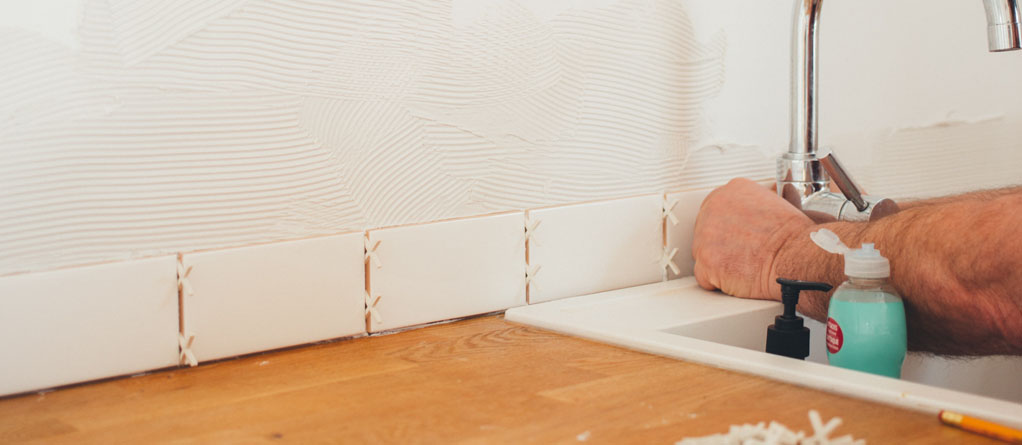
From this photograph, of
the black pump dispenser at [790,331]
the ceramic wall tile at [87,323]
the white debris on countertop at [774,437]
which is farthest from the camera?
the black pump dispenser at [790,331]

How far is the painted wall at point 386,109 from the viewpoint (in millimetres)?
727

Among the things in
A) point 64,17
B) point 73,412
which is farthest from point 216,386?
point 64,17

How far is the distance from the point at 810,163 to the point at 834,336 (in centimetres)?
32

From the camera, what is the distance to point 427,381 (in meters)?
0.73

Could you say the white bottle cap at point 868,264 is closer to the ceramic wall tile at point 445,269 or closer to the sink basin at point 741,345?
the sink basin at point 741,345

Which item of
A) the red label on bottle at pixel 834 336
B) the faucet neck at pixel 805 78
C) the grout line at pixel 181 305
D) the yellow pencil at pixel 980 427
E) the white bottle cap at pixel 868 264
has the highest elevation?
the faucet neck at pixel 805 78

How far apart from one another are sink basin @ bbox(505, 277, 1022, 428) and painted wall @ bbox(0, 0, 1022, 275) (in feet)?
0.43

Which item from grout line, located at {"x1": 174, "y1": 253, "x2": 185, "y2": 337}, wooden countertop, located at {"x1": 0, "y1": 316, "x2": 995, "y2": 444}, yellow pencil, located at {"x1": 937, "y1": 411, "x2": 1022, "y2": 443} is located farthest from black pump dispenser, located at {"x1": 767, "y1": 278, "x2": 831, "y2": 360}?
grout line, located at {"x1": 174, "y1": 253, "x2": 185, "y2": 337}

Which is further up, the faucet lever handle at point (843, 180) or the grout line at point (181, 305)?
the faucet lever handle at point (843, 180)

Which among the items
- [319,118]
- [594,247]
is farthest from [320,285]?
[594,247]

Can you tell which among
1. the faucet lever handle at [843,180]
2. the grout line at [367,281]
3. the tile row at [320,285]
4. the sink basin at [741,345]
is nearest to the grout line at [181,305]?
the tile row at [320,285]

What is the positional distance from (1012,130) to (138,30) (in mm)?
1298

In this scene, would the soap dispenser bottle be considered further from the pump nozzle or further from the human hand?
the human hand

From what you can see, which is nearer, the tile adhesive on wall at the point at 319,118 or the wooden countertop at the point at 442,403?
the wooden countertop at the point at 442,403
